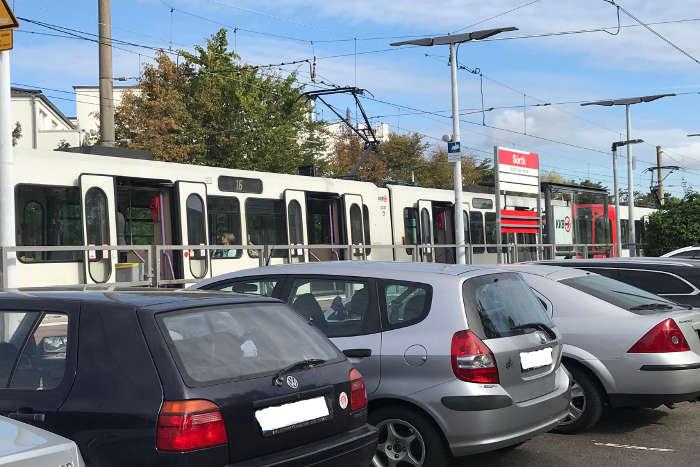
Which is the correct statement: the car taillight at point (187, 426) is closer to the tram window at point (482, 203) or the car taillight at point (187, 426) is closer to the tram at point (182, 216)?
the tram at point (182, 216)

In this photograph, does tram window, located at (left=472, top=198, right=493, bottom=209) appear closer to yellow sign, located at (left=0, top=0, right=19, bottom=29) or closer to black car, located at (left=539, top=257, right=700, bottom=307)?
black car, located at (left=539, top=257, right=700, bottom=307)

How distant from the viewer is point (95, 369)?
3.94m

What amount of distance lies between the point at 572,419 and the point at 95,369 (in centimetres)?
486

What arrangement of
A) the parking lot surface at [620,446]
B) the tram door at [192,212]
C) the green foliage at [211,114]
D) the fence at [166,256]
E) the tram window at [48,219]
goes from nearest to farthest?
the parking lot surface at [620,446], the fence at [166,256], the tram window at [48,219], the tram door at [192,212], the green foliage at [211,114]

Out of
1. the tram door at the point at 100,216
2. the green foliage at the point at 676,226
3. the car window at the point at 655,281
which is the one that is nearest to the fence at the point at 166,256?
the tram door at the point at 100,216

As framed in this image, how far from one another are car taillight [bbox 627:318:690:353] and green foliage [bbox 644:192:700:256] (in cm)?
2741

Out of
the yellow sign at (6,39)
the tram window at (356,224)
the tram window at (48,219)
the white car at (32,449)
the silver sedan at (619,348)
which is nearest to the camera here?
the white car at (32,449)

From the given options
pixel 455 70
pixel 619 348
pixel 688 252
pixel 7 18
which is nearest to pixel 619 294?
pixel 619 348

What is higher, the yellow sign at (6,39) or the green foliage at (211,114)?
Answer: the green foliage at (211,114)

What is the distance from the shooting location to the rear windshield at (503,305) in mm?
5676

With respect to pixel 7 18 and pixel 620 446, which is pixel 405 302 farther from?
pixel 7 18

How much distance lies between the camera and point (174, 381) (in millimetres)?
3816

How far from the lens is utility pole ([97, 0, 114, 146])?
18.9 m

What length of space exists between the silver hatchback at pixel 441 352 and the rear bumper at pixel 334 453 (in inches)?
32.5
